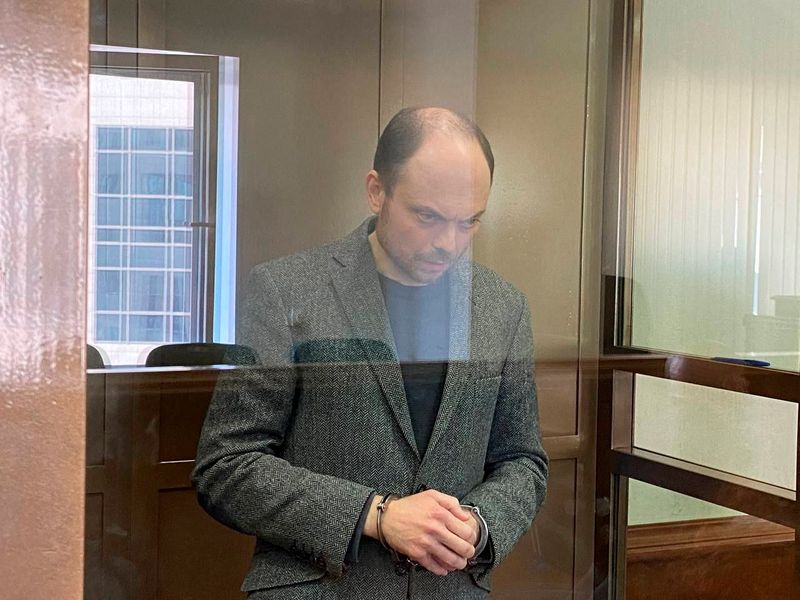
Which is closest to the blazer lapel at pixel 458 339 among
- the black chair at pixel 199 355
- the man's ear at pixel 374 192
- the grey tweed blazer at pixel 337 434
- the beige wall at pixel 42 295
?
the grey tweed blazer at pixel 337 434

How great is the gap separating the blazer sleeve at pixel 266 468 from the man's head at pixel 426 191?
0.13 metres

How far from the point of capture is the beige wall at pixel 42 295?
0.54 metres

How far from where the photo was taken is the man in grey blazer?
2.72 feet

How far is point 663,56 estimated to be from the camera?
1.07 meters

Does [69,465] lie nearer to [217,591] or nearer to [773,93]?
[217,591]

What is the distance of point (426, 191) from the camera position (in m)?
0.89

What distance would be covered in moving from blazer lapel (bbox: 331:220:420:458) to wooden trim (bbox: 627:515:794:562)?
39 cm

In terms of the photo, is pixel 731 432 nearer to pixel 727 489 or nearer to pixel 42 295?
pixel 727 489

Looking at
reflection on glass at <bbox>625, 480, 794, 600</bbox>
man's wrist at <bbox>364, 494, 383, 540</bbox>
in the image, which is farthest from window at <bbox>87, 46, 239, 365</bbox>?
reflection on glass at <bbox>625, 480, 794, 600</bbox>

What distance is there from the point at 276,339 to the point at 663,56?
23.7 inches

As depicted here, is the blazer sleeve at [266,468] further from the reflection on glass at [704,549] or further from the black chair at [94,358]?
the reflection on glass at [704,549]

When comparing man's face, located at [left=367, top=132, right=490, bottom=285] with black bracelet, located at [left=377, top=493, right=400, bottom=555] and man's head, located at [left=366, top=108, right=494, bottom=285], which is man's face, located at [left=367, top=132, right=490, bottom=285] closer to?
man's head, located at [left=366, top=108, right=494, bottom=285]

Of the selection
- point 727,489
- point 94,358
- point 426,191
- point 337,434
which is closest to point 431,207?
point 426,191

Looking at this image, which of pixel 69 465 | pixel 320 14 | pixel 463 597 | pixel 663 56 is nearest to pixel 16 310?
pixel 69 465
